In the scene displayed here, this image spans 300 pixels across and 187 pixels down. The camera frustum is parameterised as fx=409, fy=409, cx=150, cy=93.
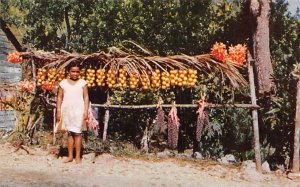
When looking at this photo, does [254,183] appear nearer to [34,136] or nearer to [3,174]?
[3,174]

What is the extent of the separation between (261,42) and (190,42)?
4.38 meters

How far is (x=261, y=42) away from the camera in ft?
35.8

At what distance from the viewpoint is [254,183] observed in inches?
284

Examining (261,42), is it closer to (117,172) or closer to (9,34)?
(117,172)

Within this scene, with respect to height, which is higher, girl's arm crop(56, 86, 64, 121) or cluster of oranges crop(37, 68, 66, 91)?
cluster of oranges crop(37, 68, 66, 91)

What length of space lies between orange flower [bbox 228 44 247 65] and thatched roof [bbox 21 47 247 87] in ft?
0.43

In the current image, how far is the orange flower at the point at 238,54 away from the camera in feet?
27.1

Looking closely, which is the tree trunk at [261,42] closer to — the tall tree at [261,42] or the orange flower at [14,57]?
the tall tree at [261,42]

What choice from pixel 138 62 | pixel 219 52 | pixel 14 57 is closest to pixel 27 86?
pixel 14 57

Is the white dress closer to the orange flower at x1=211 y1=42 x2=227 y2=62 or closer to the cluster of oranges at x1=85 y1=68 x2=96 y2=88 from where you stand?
the cluster of oranges at x1=85 y1=68 x2=96 y2=88

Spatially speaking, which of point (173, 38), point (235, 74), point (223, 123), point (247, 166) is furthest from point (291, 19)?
point (247, 166)

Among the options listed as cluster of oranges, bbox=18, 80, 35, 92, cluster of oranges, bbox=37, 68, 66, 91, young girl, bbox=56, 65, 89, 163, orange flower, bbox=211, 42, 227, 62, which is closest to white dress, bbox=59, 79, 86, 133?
young girl, bbox=56, 65, 89, 163

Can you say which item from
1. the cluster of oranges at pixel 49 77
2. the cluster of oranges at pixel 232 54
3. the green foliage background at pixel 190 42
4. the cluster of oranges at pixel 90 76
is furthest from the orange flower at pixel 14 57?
the cluster of oranges at pixel 232 54

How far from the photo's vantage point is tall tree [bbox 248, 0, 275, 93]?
35.1 feet
